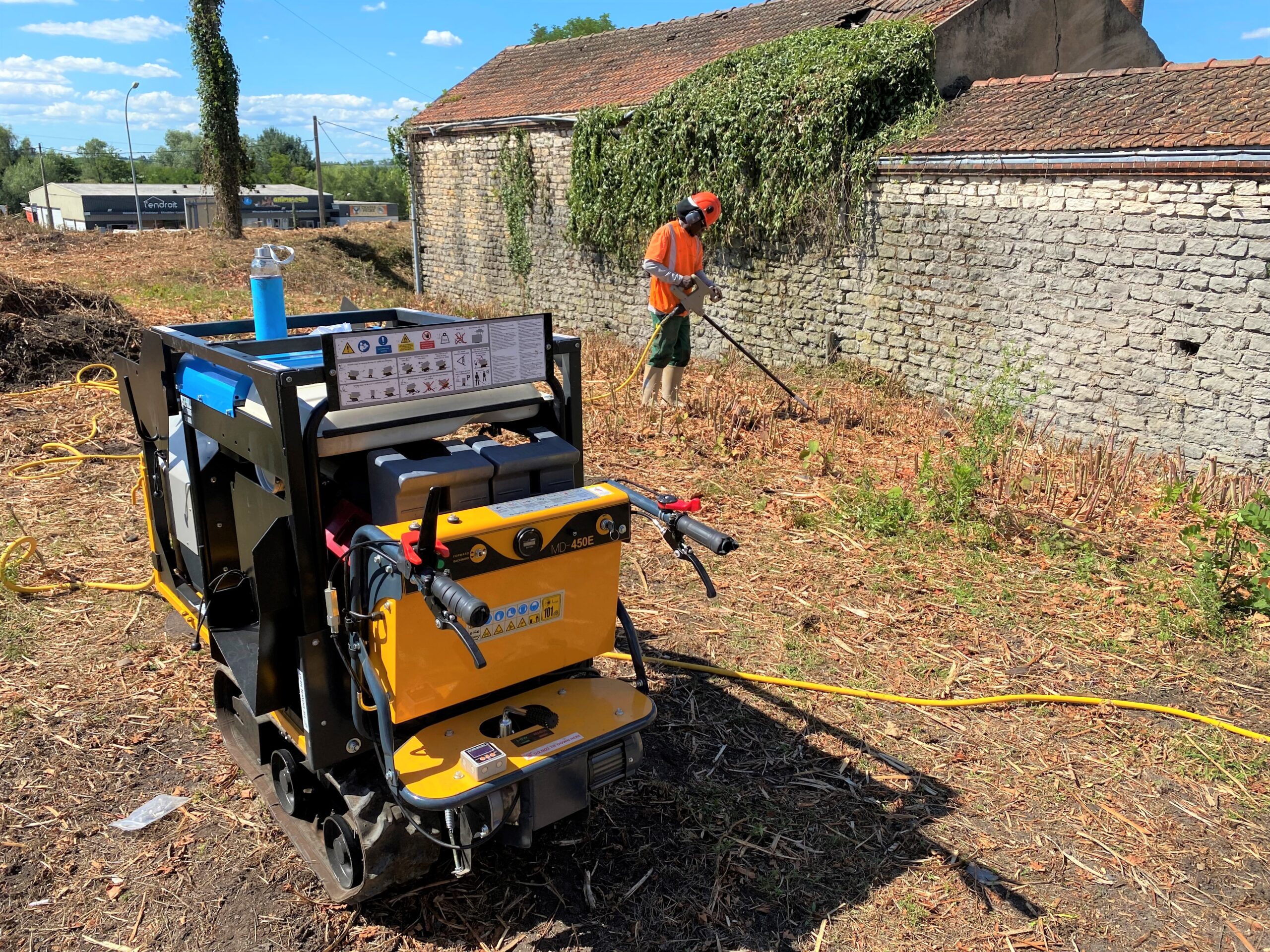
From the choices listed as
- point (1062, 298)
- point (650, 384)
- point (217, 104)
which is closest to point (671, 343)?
point (650, 384)

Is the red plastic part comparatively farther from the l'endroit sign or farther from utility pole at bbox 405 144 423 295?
the l'endroit sign

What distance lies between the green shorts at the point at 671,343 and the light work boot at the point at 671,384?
0.05m

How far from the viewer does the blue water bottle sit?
4.20m

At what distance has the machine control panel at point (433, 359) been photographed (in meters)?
2.81

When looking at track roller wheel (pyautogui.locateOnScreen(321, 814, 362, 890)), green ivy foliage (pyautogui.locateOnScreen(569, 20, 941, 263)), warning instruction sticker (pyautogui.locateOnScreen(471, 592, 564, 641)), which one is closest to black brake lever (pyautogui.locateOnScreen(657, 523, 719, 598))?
warning instruction sticker (pyautogui.locateOnScreen(471, 592, 564, 641))

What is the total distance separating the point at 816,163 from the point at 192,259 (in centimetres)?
1698

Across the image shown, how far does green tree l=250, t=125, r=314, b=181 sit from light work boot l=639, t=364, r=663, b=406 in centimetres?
11391

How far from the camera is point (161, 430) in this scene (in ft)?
12.7

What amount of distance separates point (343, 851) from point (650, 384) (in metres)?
6.77

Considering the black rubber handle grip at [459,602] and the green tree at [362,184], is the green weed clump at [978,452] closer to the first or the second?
the black rubber handle grip at [459,602]

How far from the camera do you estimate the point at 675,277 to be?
28.5 feet

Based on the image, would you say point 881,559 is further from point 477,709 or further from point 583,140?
point 583,140

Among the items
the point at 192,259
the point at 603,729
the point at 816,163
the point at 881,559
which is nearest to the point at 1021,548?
the point at 881,559

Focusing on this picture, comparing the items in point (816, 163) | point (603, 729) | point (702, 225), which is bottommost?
point (603, 729)
